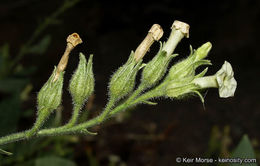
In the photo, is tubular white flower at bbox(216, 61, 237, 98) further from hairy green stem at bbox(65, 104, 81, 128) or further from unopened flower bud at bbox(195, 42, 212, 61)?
hairy green stem at bbox(65, 104, 81, 128)

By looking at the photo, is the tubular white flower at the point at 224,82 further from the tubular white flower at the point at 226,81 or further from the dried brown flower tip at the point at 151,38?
the dried brown flower tip at the point at 151,38

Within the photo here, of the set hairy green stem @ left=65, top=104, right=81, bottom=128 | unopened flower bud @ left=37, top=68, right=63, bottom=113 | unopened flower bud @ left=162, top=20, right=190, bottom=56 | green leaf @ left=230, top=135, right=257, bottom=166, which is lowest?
green leaf @ left=230, top=135, right=257, bottom=166

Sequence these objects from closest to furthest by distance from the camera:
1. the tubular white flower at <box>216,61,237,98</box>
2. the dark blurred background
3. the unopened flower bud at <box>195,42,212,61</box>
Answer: the tubular white flower at <box>216,61,237,98</box> → the unopened flower bud at <box>195,42,212,61</box> → the dark blurred background

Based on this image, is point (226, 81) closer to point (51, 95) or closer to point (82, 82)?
point (82, 82)

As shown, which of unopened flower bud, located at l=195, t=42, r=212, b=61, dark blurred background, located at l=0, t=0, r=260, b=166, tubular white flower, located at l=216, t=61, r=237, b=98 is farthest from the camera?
dark blurred background, located at l=0, t=0, r=260, b=166

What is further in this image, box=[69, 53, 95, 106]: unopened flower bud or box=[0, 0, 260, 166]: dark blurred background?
box=[0, 0, 260, 166]: dark blurred background

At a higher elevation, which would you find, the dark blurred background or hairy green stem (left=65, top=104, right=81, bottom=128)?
the dark blurred background

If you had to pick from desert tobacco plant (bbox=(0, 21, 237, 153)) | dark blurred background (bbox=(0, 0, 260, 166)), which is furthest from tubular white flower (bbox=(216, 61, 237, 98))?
dark blurred background (bbox=(0, 0, 260, 166))

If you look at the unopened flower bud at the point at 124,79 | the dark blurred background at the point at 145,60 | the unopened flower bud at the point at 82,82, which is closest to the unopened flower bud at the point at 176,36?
the unopened flower bud at the point at 124,79
